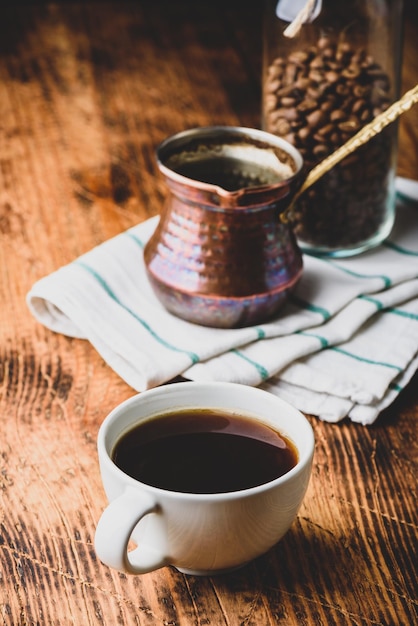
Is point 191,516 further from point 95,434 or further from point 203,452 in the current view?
point 95,434

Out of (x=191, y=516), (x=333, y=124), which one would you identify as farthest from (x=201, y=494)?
(x=333, y=124)

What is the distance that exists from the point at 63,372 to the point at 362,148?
37 centimetres

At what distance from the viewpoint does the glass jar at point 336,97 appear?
33.3 inches

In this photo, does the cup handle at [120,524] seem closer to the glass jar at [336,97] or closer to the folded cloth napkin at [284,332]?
the folded cloth napkin at [284,332]

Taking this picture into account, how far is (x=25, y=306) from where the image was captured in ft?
2.77

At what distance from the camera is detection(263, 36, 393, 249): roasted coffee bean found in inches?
33.3

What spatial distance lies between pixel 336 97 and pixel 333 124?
3cm

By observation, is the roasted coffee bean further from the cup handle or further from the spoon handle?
the cup handle

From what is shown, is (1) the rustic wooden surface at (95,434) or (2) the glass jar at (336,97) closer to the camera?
(1) the rustic wooden surface at (95,434)

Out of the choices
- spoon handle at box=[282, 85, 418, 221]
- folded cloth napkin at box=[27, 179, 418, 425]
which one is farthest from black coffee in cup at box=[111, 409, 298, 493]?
spoon handle at box=[282, 85, 418, 221]

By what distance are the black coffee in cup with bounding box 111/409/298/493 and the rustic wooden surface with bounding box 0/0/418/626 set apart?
0.07 meters

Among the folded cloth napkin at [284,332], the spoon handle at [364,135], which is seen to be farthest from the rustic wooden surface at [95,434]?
the spoon handle at [364,135]

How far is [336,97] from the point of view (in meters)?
0.84

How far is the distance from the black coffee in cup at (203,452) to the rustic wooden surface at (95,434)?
0.07m
